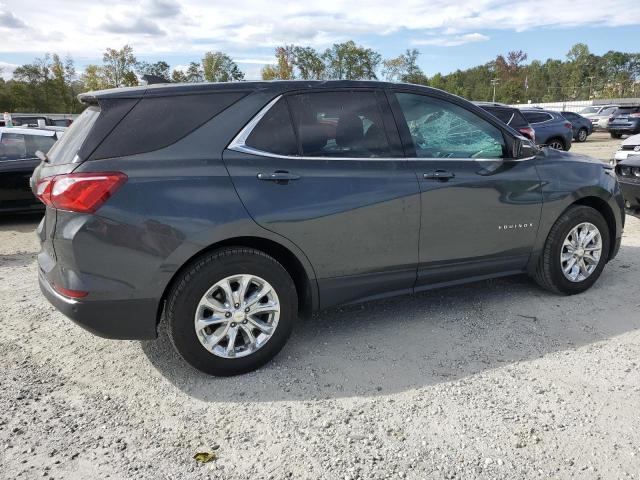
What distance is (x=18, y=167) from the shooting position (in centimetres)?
826

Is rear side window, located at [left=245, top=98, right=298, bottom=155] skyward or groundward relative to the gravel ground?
skyward

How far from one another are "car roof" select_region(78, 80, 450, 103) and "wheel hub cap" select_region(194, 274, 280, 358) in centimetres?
115

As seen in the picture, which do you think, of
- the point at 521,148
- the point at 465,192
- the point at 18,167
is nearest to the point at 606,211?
the point at 521,148

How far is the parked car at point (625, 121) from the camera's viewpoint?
81.4 feet

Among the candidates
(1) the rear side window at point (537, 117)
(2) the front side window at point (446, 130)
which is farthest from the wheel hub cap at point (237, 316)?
(1) the rear side window at point (537, 117)

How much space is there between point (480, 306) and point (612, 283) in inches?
56.6

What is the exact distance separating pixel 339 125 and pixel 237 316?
4.60 ft

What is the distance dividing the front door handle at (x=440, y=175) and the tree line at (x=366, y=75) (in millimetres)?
49642

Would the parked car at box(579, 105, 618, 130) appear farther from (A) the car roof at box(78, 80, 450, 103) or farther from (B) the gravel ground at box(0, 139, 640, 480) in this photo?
(A) the car roof at box(78, 80, 450, 103)

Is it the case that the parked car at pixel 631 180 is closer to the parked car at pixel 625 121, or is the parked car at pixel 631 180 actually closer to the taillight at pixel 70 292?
the taillight at pixel 70 292

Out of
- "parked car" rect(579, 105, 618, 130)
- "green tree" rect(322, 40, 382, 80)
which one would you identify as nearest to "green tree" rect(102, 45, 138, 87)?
"green tree" rect(322, 40, 382, 80)

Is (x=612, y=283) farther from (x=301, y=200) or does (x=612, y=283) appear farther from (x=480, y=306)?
(x=301, y=200)

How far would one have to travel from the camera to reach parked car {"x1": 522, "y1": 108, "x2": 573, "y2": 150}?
17031 millimetres

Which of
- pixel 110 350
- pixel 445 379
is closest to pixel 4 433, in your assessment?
pixel 110 350
